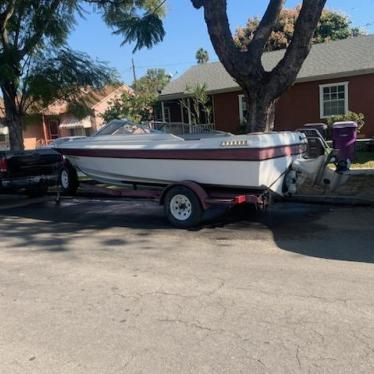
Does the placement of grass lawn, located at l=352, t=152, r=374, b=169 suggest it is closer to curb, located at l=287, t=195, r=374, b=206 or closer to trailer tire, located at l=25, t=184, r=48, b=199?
curb, located at l=287, t=195, r=374, b=206

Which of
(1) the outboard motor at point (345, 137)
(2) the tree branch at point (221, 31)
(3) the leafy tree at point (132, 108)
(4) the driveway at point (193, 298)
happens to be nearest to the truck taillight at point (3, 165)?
(4) the driveway at point (193, 298)

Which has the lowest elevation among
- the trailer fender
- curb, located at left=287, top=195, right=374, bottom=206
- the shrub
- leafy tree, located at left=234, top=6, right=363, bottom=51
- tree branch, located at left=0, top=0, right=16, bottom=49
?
curb, located at left=287, top=195, right=374, bottom=206

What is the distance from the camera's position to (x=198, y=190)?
787cm

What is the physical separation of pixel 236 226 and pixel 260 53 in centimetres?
394

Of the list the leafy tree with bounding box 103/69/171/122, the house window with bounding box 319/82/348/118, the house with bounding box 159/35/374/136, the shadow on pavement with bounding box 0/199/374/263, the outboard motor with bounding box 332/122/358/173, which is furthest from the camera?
the leafy tree with bounding box 103/69/171/122

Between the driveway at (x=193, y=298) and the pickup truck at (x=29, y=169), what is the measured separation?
3.19m

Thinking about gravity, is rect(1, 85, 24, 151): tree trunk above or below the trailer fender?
above

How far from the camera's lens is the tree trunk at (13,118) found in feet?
50.8

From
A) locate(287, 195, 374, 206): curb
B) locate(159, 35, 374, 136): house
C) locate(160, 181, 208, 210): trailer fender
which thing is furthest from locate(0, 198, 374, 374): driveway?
locate(159, 35, 374, 136): house

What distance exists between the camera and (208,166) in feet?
26.1

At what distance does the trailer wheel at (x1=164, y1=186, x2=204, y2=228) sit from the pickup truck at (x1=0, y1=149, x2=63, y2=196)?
3.76 metres

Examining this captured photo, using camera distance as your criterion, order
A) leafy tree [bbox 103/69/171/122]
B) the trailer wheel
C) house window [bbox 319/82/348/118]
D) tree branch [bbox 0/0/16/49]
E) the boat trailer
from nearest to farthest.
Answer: the boat trailer → the trailer wheel → tree branch [bbox 0/0/16/49] → house window [bbox 319/82/348/118] → leafy tree [bbox 103/69/171/122]

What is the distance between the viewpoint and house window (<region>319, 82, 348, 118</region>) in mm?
20203

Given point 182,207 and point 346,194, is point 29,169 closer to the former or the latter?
point 182,207
